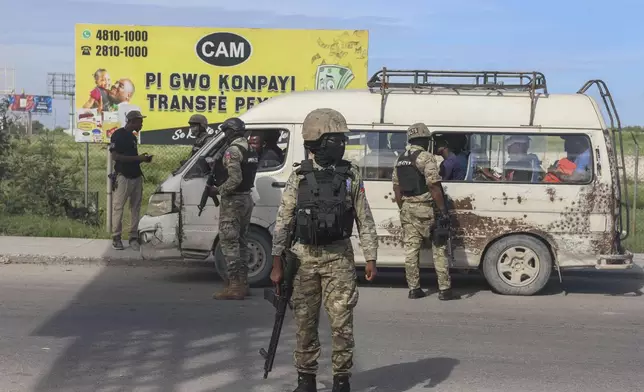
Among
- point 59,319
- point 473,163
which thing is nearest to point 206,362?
point 59,319

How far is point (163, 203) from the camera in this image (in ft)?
30.2

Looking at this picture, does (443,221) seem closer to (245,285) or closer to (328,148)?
(245,285)

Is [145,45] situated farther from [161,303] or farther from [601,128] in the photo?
[601,128]

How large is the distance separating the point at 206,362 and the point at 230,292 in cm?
246

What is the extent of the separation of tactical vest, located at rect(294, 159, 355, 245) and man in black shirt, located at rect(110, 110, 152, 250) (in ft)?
21.6

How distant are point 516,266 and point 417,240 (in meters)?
1.30

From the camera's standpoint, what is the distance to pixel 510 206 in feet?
29.8

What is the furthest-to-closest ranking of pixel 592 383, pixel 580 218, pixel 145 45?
pixel 145 45 < pixel 580 218 < pixel 592 383

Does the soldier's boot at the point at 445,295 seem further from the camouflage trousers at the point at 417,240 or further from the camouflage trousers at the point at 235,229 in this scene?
the camouflage trousers at the point at 235,229

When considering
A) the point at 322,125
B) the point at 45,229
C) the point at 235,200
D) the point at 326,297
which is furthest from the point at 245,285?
the point at 45,229

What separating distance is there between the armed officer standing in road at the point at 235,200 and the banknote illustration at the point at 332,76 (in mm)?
5326

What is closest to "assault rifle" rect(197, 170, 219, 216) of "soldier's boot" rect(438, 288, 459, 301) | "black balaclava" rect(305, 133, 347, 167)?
"soldier's boot" rect(438, 288, 459, 301)

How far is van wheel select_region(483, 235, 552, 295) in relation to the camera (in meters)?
9.10

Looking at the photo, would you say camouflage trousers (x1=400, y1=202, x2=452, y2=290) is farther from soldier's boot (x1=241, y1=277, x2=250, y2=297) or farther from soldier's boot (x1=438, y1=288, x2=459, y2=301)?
soldier's boot (x1=241, y1=277, x2=250, y2=297)
